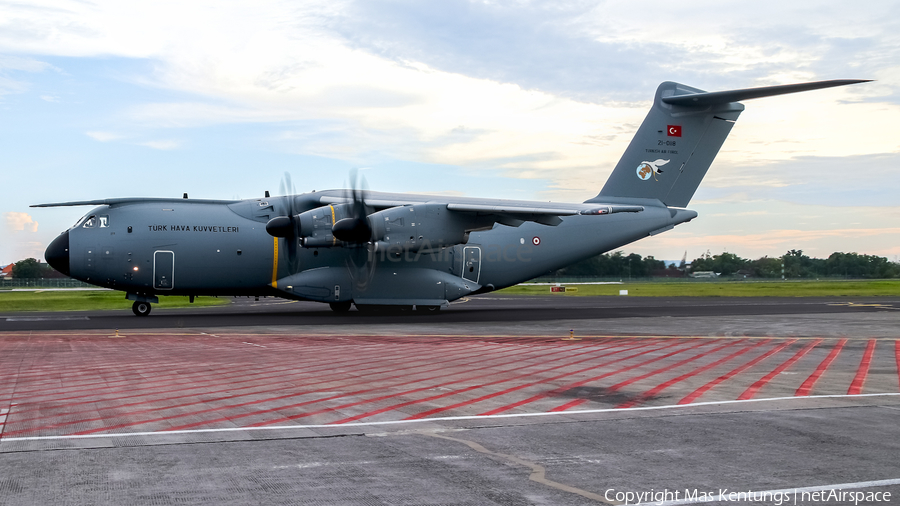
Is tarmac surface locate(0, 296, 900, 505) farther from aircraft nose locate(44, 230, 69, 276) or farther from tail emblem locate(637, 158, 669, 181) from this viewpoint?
tail emblem locate(637, 158, 669, 181)

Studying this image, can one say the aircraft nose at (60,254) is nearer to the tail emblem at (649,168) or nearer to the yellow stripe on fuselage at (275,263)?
the yellow stripe on fuselage at (275,263)

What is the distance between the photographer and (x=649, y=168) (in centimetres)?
3084

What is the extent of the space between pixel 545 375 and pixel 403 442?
18.0ft

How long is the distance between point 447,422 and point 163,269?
2039cm

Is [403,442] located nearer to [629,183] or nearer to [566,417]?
[566,417]

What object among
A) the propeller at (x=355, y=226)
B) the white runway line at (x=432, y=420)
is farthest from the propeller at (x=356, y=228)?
the white runway line at (x=432, y=420)

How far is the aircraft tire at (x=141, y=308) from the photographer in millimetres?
27094

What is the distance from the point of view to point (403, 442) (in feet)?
23.6

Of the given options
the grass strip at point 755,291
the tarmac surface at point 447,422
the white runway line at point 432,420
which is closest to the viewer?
the tarmac surface at point 447,422

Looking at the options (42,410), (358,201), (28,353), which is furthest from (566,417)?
(358,201)

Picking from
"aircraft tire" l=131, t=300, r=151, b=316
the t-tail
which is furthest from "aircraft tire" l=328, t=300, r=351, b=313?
the t-tail

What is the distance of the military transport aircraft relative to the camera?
2525cm

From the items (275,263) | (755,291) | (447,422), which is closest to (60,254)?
(275,263)

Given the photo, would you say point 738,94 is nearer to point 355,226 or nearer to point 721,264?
point 355,226
